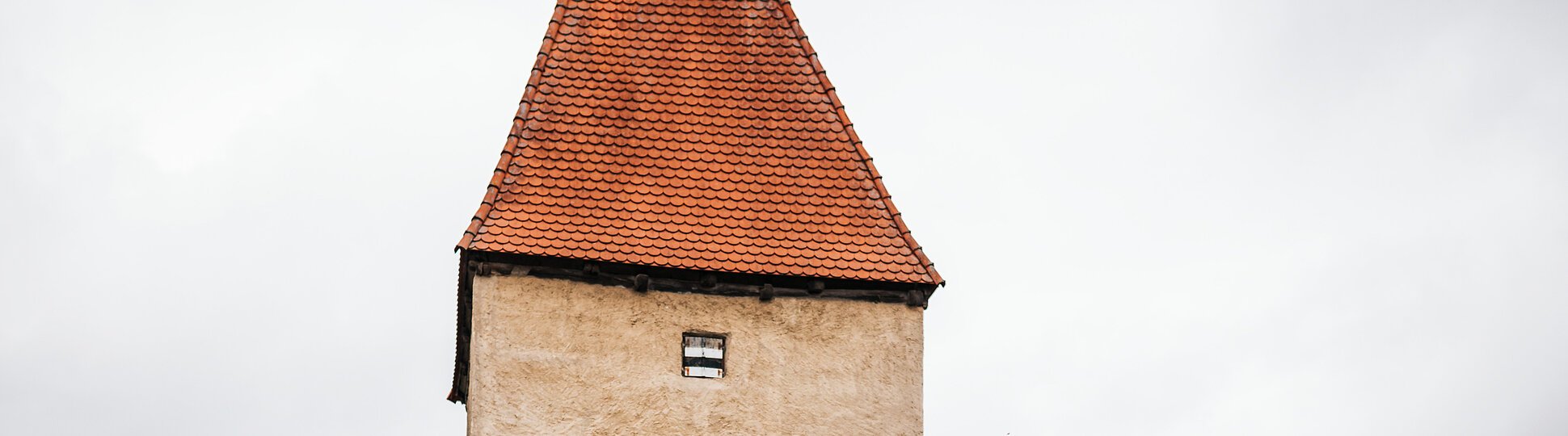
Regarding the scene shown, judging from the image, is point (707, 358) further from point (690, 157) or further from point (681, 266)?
point (690, 157)

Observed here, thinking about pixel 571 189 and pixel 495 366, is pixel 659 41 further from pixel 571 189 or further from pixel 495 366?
pixel 495 366

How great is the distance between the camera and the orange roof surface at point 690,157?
72.3 ft

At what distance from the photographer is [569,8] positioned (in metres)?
23.5

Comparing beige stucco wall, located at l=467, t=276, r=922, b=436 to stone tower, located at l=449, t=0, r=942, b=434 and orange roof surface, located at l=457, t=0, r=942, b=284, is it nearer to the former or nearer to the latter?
stone tower, located at l=449, t=0, r=942, b=434

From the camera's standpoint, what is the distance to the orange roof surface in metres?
22.0

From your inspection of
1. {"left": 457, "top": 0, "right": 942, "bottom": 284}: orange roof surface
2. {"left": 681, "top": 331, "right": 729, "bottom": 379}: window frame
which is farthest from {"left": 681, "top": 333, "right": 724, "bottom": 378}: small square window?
{"left": 457, "top": 0, "right": 942, "bottom": 284}: orange roof surface

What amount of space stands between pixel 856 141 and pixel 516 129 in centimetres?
253

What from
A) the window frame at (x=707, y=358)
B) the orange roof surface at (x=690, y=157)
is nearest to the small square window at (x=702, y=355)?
the window frame at (x=707, y=358)

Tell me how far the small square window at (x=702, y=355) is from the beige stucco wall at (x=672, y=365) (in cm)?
5

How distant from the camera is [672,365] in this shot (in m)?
21.8

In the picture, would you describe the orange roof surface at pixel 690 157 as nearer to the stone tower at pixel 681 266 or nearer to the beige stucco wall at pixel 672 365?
the stone tower at pixel 681 266

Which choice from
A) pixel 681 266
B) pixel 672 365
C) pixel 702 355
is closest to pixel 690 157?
pixel 681 266

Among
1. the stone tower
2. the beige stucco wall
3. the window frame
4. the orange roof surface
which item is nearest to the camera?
the beige stucco wall

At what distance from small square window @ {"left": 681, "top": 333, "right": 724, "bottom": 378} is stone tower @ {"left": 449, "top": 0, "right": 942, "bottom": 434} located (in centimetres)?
→ 1
